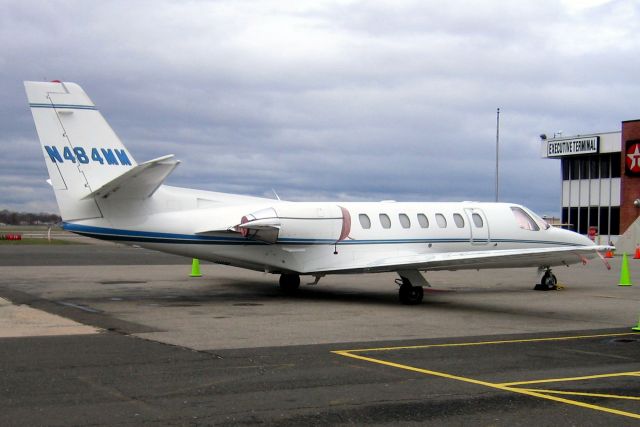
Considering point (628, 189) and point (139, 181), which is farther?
point (628, 189)

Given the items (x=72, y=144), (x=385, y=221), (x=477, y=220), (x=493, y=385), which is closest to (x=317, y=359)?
(x=493, y=385)

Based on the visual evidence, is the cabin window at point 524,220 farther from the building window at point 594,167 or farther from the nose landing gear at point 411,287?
the building window at point 594,167

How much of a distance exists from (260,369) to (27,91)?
Answer: 11.0 meters

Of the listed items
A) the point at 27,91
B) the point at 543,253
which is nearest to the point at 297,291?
the point at 543,253

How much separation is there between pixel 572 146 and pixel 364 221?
4273cm

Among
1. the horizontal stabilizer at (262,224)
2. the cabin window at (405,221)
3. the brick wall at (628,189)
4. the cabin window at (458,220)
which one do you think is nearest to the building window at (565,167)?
the brick wall at (628,189)

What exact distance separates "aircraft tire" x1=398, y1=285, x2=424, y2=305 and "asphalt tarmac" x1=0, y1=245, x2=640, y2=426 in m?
0.45

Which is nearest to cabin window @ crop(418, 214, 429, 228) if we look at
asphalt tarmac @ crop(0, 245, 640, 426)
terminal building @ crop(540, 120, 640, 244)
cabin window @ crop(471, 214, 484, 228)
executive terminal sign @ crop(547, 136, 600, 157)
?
cabin window @ crop(471, 214, 484, 228)

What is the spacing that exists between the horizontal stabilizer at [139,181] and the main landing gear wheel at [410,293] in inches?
258

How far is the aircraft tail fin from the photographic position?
18547mm

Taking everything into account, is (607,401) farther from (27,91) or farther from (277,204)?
(27,91)

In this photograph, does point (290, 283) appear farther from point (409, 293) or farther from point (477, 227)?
point (477, 227)

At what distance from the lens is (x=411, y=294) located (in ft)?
66.1

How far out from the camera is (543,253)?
60.1 feet
